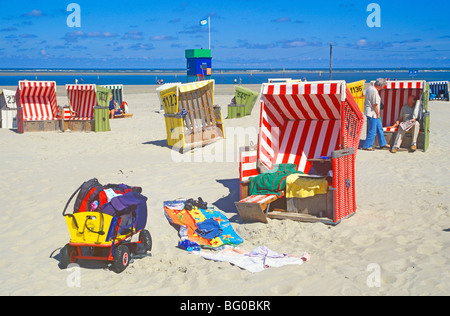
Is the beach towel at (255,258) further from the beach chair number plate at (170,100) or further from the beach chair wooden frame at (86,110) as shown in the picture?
the beach chair wooden frame at (86,110)

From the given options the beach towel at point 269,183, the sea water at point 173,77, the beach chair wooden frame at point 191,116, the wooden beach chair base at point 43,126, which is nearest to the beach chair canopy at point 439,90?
the sea water at point 173,77

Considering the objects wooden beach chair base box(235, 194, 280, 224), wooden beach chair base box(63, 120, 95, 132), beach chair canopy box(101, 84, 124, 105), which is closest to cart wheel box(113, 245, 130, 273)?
wooden beach chair base box(235, 194, 280, 224)

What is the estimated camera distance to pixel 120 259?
5465 mm

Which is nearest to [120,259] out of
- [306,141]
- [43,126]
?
[306,141]

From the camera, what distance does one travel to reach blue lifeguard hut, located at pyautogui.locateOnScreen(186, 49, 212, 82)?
2688 centimetres

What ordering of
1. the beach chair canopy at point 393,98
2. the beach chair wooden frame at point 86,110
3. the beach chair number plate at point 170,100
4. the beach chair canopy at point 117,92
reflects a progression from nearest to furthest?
the beach chair number plate at point 170,100 < the beach chair canopy at point 393,98 < the beach chair wooden frame at point 86,110 < the beach chair canopy at point 117,92

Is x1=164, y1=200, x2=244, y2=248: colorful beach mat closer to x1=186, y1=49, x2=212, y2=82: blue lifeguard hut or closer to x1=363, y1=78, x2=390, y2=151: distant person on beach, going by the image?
x1=363, y1=78, x2=390, y2=151: distant person on beach

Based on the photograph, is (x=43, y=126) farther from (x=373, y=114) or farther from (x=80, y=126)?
(x=373, y=114)

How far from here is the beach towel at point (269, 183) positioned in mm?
7148

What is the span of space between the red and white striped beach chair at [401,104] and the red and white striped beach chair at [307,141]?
4.61 meters

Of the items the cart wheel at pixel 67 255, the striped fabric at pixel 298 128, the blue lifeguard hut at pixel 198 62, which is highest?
the blue lifeguard hut at pixel 198 62

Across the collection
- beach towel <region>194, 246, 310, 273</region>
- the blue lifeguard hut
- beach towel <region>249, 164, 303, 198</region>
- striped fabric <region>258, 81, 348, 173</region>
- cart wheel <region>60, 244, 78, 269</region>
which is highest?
the blue lifeguard hut
